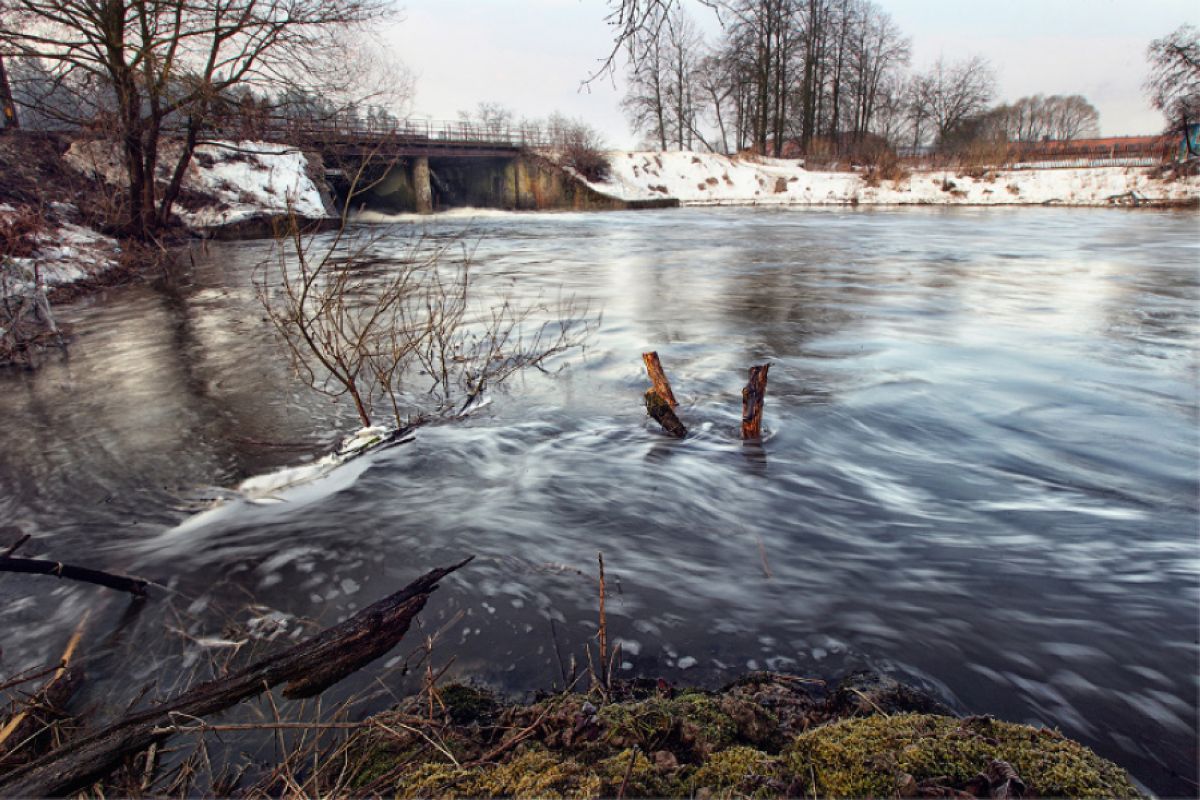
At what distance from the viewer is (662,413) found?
204 inches

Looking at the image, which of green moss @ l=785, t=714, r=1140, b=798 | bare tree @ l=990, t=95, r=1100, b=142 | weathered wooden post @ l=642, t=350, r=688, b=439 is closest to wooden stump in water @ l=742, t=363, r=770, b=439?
weathered wooden post @ l=642, t=350, r=688, b=439

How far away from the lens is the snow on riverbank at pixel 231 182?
1977 cm

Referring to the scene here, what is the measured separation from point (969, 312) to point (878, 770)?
10.3m

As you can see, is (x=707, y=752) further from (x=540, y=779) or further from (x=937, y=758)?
(x=937, y=758)

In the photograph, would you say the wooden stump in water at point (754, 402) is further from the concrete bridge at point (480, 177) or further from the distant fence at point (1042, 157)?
the distant fence at point (1042, 157)

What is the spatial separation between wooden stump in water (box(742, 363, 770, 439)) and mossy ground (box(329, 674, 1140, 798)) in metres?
2.81

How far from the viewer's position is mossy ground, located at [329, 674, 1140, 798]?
5.58ft

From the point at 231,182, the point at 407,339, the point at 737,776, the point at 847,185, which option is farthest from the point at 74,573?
the point at 847,185

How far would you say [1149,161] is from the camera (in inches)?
1284

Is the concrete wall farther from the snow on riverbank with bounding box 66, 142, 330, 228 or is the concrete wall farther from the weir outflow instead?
the snow on riverbank with bounding box 66, 142, 330, 228

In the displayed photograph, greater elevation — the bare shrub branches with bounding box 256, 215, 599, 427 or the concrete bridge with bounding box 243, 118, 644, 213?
the concrete bridge with bounding box 243, 118, 644, 213

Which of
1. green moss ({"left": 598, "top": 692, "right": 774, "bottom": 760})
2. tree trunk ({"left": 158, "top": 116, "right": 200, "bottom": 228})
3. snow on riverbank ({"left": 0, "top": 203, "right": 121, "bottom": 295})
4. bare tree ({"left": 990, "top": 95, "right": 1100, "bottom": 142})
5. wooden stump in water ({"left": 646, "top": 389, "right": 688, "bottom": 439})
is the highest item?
bare tree ({"left": 990, "top": 95, "right": 1100, "bottom": 142})

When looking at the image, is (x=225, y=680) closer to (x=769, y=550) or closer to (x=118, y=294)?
(x=769, y=550)

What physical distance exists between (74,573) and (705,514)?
127 inches
